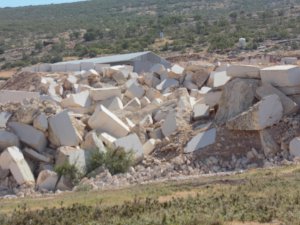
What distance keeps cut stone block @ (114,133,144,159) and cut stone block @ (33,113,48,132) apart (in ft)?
7.41

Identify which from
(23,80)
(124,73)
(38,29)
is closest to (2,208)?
(124,73)

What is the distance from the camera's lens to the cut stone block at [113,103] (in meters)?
22.2

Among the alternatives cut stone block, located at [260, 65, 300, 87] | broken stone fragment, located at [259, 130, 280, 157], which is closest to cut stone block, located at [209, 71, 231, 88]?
cut stone block, located at [260, 65, 300, 87]

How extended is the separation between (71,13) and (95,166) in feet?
320

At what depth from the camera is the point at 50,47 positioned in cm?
6462

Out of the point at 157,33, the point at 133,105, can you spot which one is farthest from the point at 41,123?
the point at 157,33

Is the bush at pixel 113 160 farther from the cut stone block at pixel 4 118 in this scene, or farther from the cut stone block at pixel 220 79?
the cut stone block at pixel 220 79

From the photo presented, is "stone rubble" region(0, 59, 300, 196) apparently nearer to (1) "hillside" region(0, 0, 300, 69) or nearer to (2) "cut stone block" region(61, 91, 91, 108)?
(2) "cut stone block" region(61, 91, 91, 108)

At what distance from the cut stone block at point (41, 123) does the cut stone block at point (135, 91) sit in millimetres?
4442

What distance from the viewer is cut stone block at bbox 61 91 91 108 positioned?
22422mm

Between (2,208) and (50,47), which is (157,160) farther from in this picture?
(50,47)

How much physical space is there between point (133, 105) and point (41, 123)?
3925mm

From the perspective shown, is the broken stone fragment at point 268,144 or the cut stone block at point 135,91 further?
the cut stone block at point 135,91

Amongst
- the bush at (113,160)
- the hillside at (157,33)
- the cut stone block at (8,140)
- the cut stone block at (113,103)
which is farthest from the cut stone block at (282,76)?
the hillside at (157,33)
